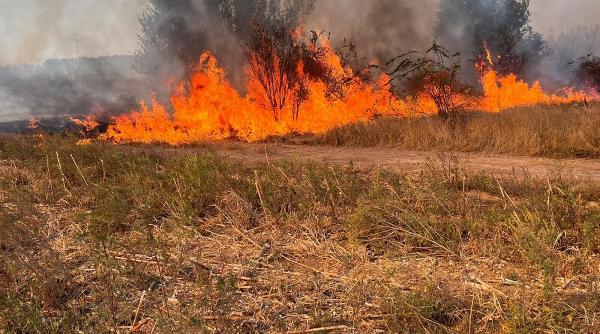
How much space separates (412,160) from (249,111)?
27.1 feet

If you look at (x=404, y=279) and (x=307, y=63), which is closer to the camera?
(x=404, y=279)

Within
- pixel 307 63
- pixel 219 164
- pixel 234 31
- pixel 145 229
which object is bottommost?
pixel 145 229

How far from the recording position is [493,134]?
33.3 feet

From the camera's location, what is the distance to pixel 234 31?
1917 centimetres

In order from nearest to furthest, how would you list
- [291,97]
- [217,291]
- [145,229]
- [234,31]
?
[217,291]
[145,229]
[291,97]
[234,31]

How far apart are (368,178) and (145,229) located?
3.37m

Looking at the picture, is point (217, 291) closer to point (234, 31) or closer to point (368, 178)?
point (368, 178)

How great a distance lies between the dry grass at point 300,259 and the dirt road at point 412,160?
3.87 ft

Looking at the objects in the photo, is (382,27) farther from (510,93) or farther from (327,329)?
(327,329)

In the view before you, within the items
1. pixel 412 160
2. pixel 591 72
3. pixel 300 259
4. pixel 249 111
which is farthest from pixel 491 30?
pixel 300 259

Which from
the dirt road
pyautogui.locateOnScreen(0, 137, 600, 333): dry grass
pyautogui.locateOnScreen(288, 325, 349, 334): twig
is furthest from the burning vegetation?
pyautogui.locateOnScreen(288, 325, 349, 334): twig

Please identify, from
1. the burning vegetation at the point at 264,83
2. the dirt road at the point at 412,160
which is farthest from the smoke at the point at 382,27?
the dirt road at the point at 412,160

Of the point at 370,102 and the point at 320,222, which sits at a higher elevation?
the point at 370,102

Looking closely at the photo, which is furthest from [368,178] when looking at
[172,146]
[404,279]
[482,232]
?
[172,146]
